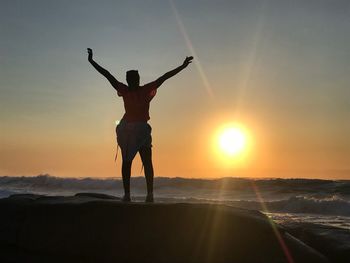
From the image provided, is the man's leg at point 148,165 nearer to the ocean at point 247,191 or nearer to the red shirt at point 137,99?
the red shirt at point 137,99

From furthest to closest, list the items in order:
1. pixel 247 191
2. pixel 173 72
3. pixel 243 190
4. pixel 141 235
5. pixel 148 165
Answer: pixel 243 190 → pixel 247 191 → pixel 148 165 → pixel 173 72 → pixel 141 235

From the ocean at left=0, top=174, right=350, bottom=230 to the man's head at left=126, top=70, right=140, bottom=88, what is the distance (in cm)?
1325

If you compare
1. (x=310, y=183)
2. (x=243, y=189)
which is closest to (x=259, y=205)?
(x=243, y=189)

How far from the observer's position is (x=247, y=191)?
33594mm

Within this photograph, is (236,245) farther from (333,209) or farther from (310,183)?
(310,183)

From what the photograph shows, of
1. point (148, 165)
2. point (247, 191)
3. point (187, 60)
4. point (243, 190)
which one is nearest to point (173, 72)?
point (187, 60)

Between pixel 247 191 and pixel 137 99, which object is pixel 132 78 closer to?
pixel 137 99

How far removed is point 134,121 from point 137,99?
39 cm

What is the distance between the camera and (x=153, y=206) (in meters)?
7.64

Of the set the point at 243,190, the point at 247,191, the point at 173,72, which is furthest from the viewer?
the point at 243,190

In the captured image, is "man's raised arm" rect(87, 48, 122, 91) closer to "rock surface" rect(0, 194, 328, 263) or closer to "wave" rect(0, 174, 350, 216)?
"rock surface" rect(0, 194, 328, 263)

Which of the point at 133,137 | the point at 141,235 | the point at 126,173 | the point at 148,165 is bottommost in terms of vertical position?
the point at 141,235

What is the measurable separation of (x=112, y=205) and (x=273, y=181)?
31.3 meters

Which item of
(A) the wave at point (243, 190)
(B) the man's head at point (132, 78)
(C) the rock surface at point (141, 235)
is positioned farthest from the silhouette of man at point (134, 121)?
(A) the wave at point (243, 190)
